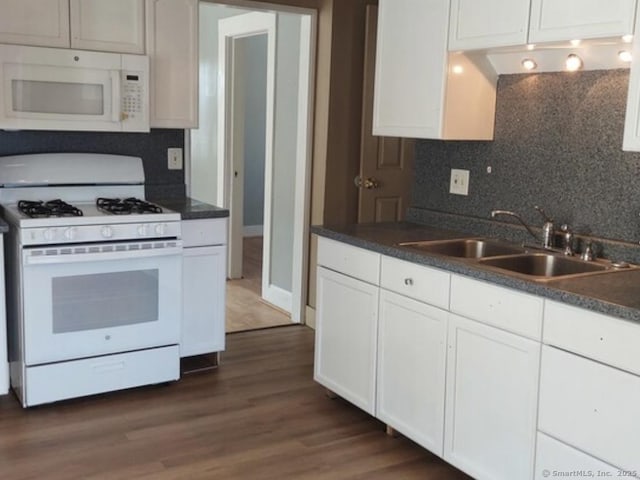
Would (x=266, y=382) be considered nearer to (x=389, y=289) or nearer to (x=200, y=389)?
(x=200, y=389)

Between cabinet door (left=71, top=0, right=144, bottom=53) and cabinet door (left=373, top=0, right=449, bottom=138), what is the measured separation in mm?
1249

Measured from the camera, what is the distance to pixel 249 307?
527 cm

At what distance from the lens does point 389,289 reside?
299 cm

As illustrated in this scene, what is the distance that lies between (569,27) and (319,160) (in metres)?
2.34

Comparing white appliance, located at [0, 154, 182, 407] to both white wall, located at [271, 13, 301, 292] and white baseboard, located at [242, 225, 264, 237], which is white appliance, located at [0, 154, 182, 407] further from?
white baseboard, located at [242, 225, 264, 237]

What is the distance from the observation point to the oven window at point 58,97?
3.38 m

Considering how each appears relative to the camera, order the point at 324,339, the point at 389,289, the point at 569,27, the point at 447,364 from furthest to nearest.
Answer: the point at 324,339
the point at 389,289
the point at 447,364
the point at 569,27

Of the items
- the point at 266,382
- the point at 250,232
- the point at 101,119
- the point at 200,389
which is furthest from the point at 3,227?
the point at 250,232

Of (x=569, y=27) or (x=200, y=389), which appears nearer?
(x=569, y=27)

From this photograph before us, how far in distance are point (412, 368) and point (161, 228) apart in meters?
1.39

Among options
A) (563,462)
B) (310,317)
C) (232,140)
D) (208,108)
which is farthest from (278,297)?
(563,462)

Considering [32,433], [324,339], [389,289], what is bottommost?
[32,433]

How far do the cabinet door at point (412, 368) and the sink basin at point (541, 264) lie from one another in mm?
340

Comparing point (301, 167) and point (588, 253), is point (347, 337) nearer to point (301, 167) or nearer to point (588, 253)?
point (588, 253)
